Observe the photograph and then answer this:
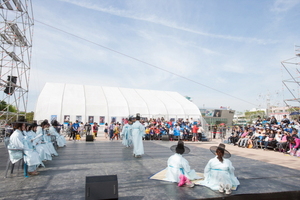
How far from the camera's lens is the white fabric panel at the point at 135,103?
26420 mm

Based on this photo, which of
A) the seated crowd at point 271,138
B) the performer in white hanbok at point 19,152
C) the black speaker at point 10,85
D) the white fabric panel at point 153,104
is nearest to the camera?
the performer in white hanbok at point 19,152

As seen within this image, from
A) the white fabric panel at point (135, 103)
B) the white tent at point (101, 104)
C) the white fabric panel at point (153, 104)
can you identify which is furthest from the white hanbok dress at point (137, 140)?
the white fabric panel at point (153, 104)

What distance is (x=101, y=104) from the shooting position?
2506cm

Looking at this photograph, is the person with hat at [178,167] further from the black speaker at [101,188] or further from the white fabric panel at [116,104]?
the white fabric panel at [116,104]

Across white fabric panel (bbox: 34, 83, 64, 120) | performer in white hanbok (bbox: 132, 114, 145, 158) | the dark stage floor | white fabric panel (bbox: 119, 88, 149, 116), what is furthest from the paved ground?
white fabric panel (bbox: 119, 88, 149, 116)

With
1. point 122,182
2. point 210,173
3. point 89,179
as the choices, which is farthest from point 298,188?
point 89,179

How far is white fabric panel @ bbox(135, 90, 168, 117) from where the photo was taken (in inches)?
1088

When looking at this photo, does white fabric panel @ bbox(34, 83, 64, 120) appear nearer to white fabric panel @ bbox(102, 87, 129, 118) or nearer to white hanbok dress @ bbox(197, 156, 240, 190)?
white fabric panel @ bbox(102, 87, 129, 118)

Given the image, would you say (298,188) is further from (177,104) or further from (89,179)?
(177,104)

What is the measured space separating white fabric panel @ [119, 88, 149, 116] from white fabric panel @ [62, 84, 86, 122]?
5595 millimetres

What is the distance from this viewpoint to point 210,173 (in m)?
4.71

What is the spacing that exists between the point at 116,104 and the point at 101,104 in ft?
6.01

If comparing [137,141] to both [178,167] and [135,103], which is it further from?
[135,103]

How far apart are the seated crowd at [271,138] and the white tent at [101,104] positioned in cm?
888
